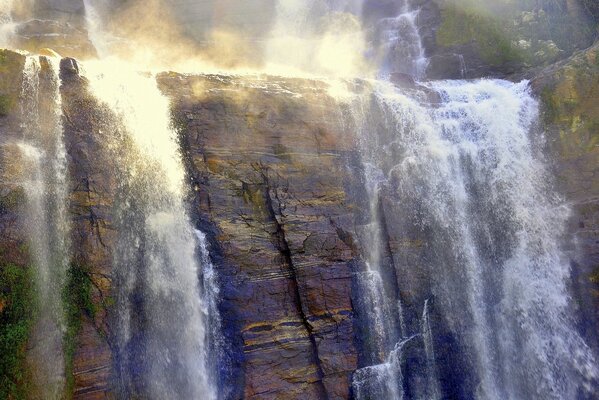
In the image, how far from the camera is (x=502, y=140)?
18734 millimetres

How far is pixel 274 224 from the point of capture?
50.5 ft

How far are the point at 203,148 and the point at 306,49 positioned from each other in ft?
53.7

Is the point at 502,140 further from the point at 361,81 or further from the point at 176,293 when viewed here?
the point at 176,293

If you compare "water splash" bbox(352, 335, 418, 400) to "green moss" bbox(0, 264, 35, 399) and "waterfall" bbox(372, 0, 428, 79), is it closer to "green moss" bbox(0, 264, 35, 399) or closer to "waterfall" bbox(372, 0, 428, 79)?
"green moss" bbox(0, 264, 35, 399)

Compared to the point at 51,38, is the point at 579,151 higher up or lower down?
lower down

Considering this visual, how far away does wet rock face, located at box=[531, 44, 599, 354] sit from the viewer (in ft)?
55.4

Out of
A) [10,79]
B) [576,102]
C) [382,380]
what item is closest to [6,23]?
[10,79]

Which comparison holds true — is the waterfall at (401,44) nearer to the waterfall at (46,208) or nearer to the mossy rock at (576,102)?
the mossy rock at (576,102)

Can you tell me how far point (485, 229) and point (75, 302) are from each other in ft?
41.4

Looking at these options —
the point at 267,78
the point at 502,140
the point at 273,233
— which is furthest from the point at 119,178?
the point at 502,140

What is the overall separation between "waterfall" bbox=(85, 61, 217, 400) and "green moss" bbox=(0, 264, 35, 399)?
2.03m

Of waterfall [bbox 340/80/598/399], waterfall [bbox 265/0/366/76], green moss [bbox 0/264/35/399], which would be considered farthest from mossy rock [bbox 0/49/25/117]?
waterfall [bbox 265/0/366/76]

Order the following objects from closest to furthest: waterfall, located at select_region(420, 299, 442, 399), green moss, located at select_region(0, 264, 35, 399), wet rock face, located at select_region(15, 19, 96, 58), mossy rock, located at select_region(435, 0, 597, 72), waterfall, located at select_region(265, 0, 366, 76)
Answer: green moss, located at select_region(0, 264, 35, 399), waterfall, located at select_region(420, 299, 442, 399), mossy rock, located at select_region(435, 0, 597, 72), wet rock face, located at select_region(15, 19, 96, 58), waterfall, located at select_region(265, 0, 366, 76)

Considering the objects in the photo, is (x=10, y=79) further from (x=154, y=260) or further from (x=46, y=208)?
(x=154, y=260)
